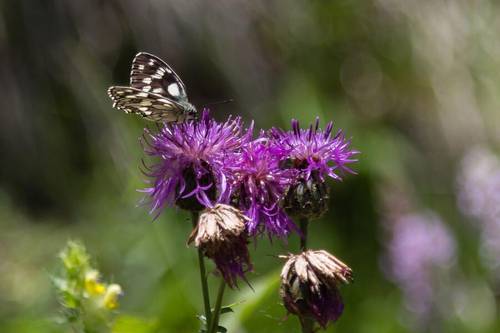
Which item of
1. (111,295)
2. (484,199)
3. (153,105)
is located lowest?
(111,295)

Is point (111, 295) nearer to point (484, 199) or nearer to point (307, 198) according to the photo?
point (307, 198)

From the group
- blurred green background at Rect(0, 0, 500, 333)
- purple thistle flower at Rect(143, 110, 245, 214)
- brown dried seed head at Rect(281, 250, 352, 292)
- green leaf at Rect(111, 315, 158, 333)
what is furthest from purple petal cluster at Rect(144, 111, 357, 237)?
blurred green background at Rect(0, 0, 500, 333)

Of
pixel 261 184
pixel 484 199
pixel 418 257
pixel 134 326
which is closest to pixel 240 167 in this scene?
pixel 261 184

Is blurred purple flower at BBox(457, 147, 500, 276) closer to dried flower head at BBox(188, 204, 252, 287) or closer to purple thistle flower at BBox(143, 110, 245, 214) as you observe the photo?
purple thistle flower at BBox(143, 110, 245, 214)

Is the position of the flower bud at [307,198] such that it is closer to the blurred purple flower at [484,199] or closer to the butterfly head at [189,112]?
the butterfly head at [189,112]

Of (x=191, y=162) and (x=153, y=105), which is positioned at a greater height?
(x=153, y=105)

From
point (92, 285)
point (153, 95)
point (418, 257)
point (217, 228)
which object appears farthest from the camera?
point (418, 257)

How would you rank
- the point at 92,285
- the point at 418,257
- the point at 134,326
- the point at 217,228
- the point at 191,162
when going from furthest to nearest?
the point at 418,257 → the point at 134,326 → the point at 191,162 → the point at 92,285 → the point at 217,228
